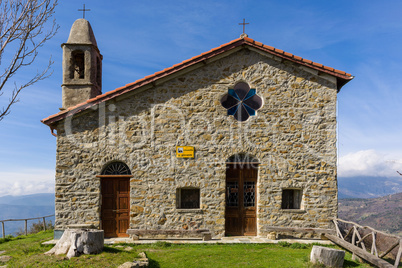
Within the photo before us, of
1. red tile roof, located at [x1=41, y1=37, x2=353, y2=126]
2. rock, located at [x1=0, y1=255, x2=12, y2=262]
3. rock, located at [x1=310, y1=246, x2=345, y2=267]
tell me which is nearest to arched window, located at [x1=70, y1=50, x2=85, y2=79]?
red tile roof, located at [x1=41, y1=37, x2=353, y2=126]

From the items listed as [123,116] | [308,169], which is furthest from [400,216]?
[123,116]

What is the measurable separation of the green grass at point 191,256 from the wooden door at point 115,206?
143 centimetres

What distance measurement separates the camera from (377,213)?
80875 millimetres

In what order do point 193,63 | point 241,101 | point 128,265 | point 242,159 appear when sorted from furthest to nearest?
point 241,101 < point 242,159 < point 193,63 < point 128,265

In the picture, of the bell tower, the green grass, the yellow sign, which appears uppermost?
the bell tower

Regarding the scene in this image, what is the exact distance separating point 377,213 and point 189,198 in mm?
86738

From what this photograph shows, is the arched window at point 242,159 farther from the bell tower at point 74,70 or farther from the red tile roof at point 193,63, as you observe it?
the bell tower at point 74,70

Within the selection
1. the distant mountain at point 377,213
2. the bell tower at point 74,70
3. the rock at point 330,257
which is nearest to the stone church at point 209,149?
the bell tower at point 74,70

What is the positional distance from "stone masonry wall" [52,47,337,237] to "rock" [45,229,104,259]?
3207 millimetres

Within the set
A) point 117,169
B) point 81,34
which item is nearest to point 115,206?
point 117,169

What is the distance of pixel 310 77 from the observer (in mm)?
11594

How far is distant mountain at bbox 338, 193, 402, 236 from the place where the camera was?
61156mm

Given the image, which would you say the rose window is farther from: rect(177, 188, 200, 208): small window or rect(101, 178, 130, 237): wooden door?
rect(101, 178, 130, 237): wooden door

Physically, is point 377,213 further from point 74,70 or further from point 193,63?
point 74,70
